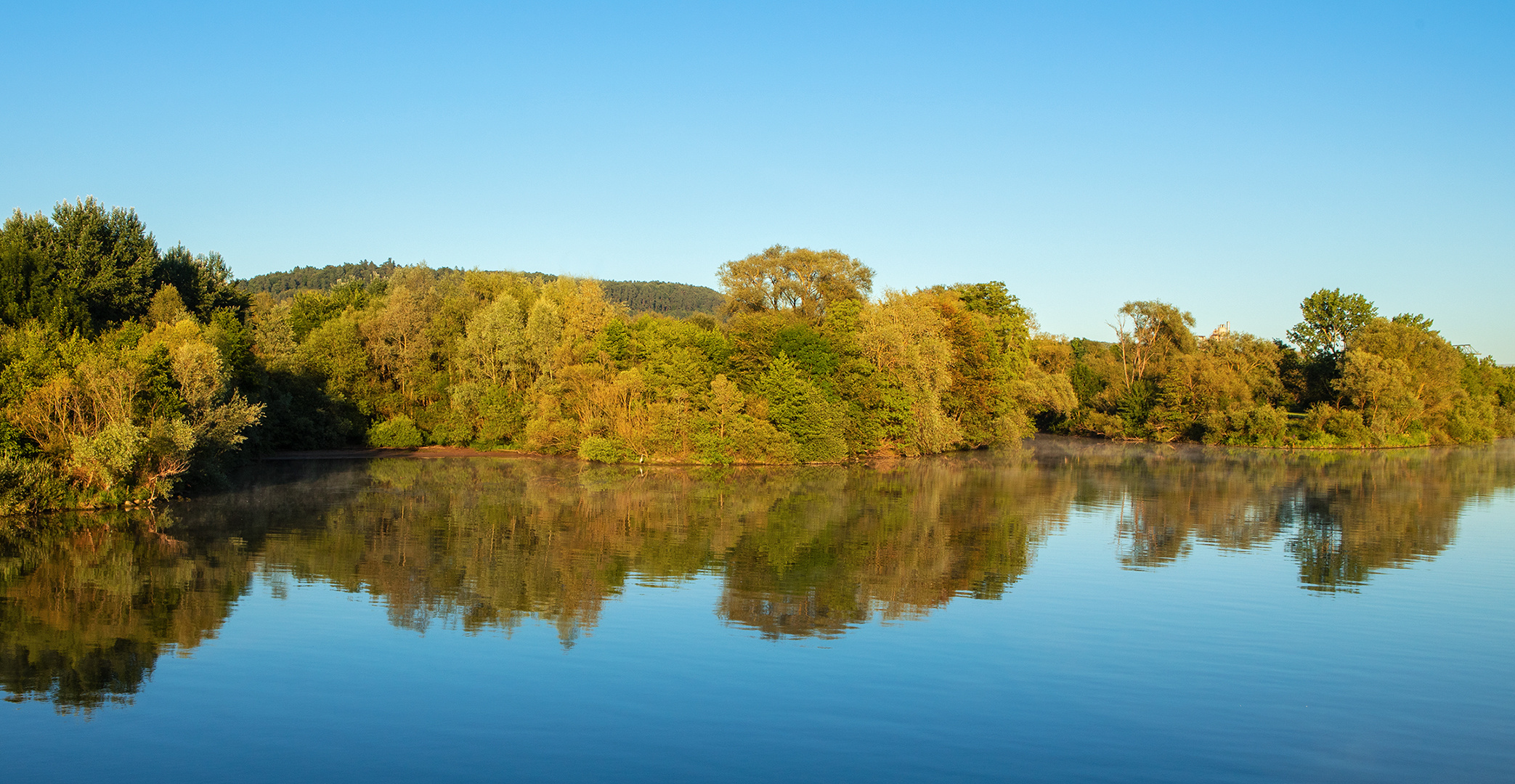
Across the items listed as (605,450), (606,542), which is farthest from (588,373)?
(606,542)

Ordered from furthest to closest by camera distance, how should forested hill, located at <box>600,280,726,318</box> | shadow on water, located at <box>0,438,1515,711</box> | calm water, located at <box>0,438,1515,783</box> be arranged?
1. forested hill, located at <box>600,280,726,318</box>
2. shadow on water, located at <box>0,438,1515,711</box>
3. calm water, located at <box>0,438,1515,783</box>

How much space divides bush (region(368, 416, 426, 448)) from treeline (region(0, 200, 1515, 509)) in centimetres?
15

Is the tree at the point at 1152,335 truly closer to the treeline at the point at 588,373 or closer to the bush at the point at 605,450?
the treeline at the point at 588,373

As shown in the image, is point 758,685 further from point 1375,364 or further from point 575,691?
point 1375,364

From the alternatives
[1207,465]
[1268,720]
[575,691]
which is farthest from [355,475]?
[1207,465]

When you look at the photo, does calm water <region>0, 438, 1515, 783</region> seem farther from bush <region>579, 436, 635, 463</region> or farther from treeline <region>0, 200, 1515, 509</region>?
bush <region>579, 436, 635, 463</region>

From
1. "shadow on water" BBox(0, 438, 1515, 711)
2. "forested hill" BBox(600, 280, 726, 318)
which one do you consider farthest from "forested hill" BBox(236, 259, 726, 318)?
"shadow on water" BBox(0, 438, 1515, 711)

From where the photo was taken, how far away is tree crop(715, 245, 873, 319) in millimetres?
57094

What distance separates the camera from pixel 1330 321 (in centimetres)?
6581

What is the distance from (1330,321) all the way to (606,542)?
61314mm

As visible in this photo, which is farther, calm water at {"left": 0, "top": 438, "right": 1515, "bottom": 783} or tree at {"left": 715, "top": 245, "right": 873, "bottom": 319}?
tree at {"left": 715, "top": 245, "right": 873, "bottom": 319}

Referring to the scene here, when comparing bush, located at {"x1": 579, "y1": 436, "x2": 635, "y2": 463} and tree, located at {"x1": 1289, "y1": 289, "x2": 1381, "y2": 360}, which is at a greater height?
tree, located at {"x1": 1289, "y1": 289, "x2": 1381, "y2": 360}

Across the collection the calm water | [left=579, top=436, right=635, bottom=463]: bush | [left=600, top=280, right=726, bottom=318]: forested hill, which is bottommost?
the calm water

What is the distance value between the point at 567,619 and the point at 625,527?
985 centimetres
